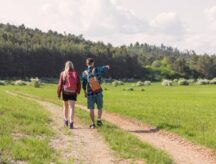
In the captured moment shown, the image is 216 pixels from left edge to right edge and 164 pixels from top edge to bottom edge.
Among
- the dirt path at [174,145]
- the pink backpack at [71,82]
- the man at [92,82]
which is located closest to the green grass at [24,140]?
the pink backpack at [71,82]

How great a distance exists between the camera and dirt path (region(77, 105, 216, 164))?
14.5 metres

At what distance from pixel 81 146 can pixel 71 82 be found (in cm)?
506

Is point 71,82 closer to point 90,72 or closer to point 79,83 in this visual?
point 79,83

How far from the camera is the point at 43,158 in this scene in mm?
12953

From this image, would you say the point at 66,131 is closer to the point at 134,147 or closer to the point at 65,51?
the point at 134,147

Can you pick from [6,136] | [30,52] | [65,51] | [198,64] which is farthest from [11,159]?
[198,64]

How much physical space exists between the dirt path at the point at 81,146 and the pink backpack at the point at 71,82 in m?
1.52

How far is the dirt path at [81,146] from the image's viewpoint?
13461mm

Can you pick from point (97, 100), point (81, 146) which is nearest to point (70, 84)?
point (97, 100)

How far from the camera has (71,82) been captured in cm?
1991

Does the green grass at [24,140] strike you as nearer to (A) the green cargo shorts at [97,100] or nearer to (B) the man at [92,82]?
(A) the green cargo shorts at [97,100]

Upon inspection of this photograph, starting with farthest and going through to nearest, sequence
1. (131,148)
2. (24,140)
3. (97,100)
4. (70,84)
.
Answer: (97,100)
(70,84)
(131,148)
(24,140)

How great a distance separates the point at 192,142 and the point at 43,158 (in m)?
6.39

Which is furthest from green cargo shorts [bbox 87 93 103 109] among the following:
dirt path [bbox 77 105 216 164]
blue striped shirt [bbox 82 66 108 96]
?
dirt path [bbox 77 105 216 164]
